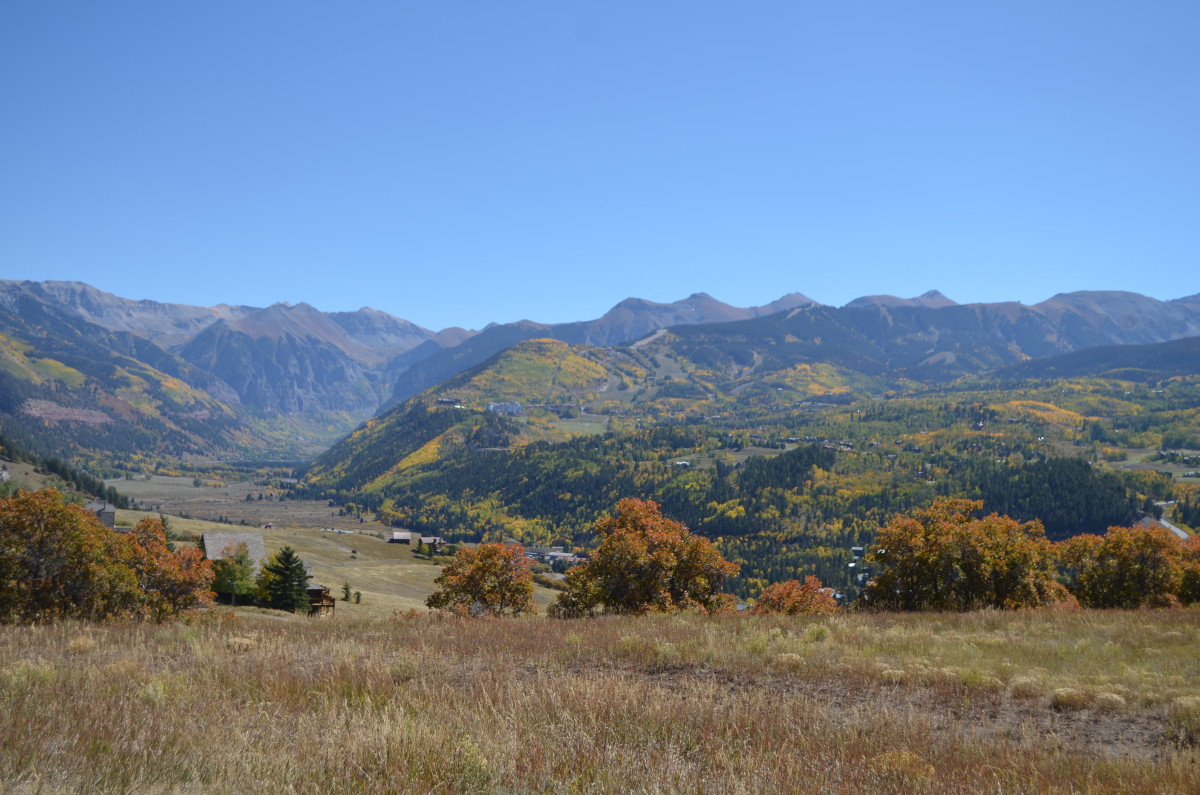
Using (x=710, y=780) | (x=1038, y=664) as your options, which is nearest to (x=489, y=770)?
(x=710, y=780)

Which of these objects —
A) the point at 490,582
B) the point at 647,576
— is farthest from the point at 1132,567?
the point at 490,582

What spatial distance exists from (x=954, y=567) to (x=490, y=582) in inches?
909

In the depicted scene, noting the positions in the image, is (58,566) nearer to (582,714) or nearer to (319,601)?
(582,714)

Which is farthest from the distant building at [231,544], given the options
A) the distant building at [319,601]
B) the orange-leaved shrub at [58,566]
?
the orange-leaved shrub at [58,566]

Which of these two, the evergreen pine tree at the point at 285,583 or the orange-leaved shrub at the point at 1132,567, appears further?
the evergreen pine tree at the point at 285,583

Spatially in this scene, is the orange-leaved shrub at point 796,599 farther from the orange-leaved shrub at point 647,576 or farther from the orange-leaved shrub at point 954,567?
the orange-leaved shrub at point 647,576

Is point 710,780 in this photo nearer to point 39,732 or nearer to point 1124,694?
point 39,732

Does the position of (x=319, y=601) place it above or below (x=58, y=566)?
below

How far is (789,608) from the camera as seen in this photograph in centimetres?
3278

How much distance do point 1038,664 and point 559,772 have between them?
1322cm

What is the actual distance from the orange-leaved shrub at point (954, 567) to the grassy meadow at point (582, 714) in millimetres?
14173

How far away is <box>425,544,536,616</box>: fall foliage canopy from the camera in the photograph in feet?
121

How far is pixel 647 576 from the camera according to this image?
31.9m

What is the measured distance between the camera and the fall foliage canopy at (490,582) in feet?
121
